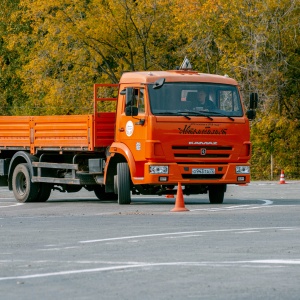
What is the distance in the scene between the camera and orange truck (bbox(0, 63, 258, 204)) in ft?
80.2

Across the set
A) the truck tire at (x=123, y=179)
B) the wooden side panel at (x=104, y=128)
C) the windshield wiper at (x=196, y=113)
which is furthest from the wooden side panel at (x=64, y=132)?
the windshield wiper at (x=196, y=113)

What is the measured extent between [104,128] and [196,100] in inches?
87.0

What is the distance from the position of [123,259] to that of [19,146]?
1565 centimetres

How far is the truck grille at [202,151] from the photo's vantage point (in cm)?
2458

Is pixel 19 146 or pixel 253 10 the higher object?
pixel 253 10

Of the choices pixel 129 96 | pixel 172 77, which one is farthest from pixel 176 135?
pixel 172 77

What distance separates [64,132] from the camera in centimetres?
2666

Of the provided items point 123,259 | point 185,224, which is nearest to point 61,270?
point 123,259

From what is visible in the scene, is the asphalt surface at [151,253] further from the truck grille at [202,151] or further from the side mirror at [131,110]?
the side mirror at [131,110]

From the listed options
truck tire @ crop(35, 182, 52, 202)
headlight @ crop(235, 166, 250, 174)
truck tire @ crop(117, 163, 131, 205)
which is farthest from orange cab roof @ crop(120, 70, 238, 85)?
truck tire @ crop(35, 182, 52, 202)

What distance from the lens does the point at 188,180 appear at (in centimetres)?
2445

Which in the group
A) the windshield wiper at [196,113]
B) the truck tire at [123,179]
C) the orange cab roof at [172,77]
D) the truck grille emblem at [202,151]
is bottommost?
the truck tire at [123,179]

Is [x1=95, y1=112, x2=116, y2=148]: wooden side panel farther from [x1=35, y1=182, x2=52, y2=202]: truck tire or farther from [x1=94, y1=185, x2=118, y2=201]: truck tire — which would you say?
[x1=94, y1=185, x2=118, y2=201]: truck tire

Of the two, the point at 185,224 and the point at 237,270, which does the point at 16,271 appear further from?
the point at 185,224
